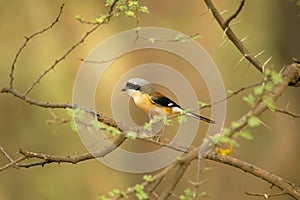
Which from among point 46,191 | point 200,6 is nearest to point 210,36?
point 200,6

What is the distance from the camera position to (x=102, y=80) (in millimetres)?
6484

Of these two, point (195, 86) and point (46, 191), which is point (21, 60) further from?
point (195, 86)

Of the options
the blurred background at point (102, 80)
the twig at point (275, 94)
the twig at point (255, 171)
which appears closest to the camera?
the twig at point (275, 94)

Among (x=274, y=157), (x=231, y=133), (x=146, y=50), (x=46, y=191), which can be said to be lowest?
(x=231, y=133)

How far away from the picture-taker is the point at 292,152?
6.30 metres

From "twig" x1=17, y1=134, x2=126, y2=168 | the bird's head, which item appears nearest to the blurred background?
the bird's head

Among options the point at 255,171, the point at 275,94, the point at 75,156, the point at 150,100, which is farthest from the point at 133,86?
the point at 275,94

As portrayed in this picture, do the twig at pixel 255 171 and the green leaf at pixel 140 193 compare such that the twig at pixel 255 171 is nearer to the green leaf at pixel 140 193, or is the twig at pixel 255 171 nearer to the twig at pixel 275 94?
the twig at pixel 275 94

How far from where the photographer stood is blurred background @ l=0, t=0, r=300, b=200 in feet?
20.3

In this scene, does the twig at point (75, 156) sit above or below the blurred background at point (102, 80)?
below

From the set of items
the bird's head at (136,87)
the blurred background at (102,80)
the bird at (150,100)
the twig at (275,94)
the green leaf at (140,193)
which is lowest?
the green leaf at (140,193)

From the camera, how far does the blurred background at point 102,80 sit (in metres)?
6.20

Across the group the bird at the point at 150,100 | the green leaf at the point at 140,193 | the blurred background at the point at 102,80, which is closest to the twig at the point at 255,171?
the green leaf at the point at 140,193

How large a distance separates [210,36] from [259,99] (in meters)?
4.49
